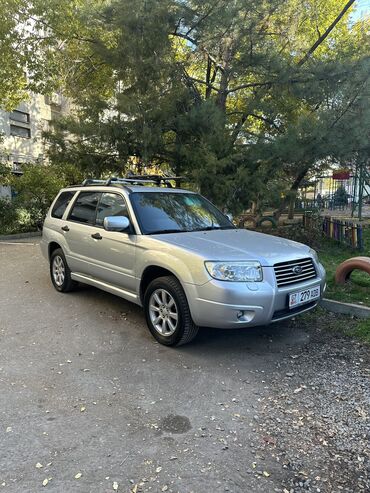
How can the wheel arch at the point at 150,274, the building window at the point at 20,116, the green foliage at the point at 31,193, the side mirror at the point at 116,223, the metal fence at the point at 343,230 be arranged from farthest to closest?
the building window at the point at 20,116 → the green foliage at the point at 31,193 → the metal fence at the point at 343,230 → the side mirror at the point at 116,223 → the wheel arch at the point at 150,274

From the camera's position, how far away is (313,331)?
4.79 metres

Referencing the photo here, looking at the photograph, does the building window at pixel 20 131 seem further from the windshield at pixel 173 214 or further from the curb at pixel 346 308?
the curb at pixel 346 308

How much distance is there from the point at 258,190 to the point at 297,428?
5.85 metres

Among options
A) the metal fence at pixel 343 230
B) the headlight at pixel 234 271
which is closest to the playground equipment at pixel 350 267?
the headlight at pixel 234 271

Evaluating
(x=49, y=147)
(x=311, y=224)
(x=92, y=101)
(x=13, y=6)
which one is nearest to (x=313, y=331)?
(x=311, y=224)

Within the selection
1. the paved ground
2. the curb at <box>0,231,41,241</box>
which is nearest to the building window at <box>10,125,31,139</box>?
the curb at <box>0,231,41,241</box>

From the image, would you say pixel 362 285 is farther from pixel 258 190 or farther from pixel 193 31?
pixel 193 31

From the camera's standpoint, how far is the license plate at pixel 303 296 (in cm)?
408

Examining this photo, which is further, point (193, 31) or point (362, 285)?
point (193, 31)

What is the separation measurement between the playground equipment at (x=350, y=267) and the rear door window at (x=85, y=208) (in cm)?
367

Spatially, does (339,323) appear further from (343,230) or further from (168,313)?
(343,230)

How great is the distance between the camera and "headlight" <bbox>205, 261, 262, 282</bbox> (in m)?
3.86

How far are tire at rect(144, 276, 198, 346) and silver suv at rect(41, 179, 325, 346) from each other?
0.01 m

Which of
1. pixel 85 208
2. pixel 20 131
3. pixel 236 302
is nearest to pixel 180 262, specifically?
pixel 236 302
